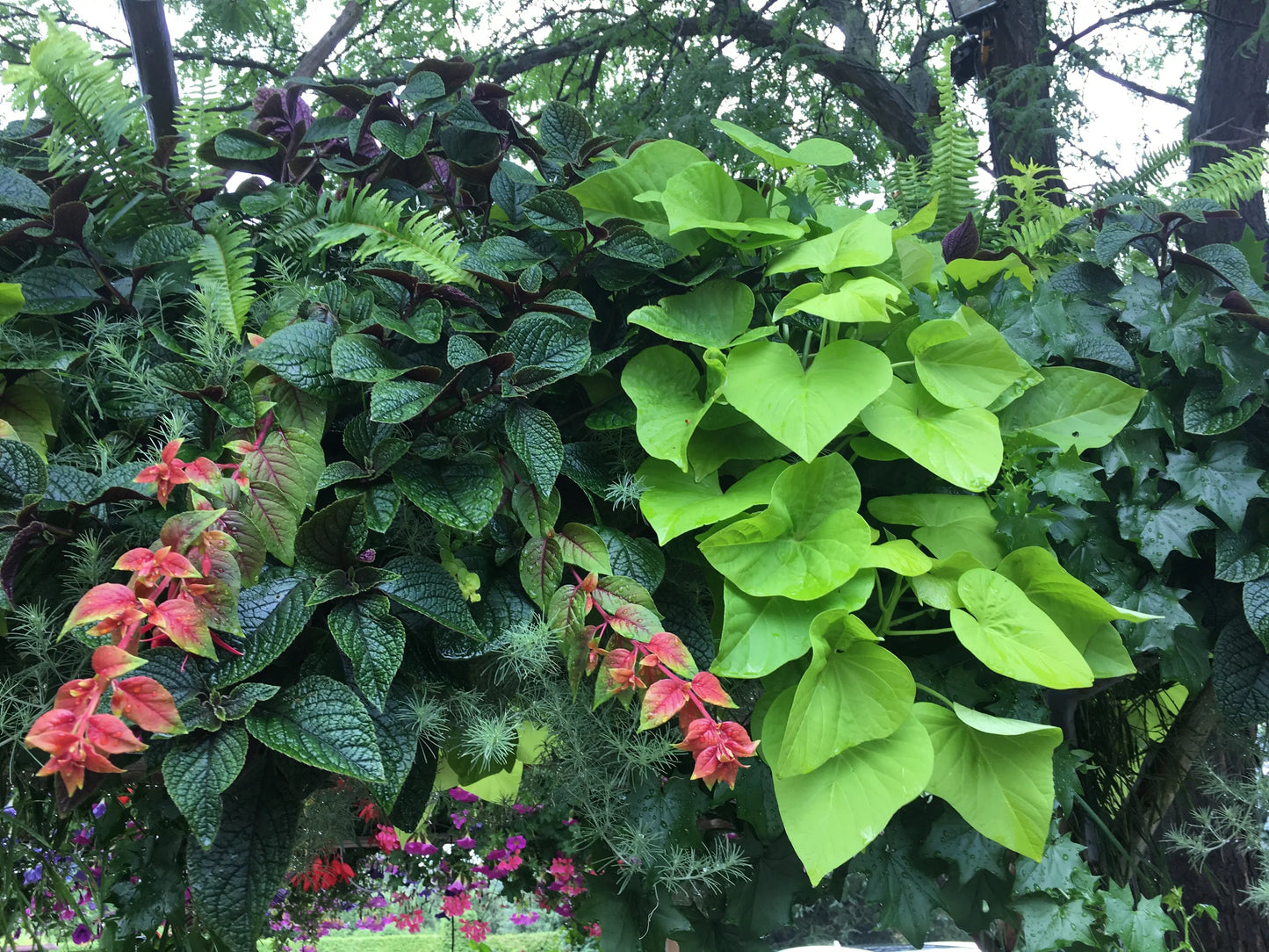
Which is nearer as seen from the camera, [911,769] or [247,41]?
[911,769]

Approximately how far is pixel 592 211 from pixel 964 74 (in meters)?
2.08

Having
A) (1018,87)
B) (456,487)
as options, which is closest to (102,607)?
(456,487)

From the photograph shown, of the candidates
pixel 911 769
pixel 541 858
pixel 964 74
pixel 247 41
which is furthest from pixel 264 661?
pixel 247 41

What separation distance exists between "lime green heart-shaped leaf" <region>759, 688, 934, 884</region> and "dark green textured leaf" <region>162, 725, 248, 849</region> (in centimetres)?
38

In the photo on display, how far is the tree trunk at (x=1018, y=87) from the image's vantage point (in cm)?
271

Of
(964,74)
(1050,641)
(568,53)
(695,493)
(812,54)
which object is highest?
(568,53)

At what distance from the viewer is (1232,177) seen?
3.35 feet

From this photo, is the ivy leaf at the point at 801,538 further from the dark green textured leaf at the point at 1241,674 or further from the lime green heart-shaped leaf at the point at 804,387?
the dark green textured leaf at the point at 1241,674

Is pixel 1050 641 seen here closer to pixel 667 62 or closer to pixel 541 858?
pixel 541 858

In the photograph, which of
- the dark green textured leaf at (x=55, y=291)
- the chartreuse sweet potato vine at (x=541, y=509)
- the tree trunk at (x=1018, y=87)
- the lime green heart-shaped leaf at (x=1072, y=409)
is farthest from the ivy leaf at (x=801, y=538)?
the tree trunk at (x=1018, y=87)

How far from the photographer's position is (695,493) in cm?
73

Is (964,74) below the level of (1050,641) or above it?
above

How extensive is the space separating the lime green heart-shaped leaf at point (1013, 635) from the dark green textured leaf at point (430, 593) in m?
0.38

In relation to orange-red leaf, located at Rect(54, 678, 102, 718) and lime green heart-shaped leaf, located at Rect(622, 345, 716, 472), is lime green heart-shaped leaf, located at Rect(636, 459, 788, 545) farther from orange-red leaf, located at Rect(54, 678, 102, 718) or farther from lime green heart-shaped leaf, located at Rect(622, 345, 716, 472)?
orange-red leaf, located at Rect(54, 678, 102, 718)
